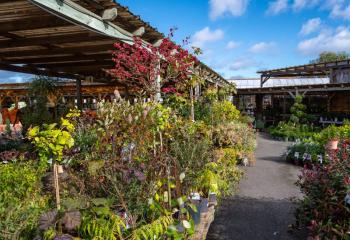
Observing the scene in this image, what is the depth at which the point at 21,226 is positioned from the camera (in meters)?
2.61

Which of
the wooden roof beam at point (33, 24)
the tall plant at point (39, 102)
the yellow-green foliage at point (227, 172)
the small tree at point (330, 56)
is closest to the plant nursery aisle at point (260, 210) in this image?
the yellow-green foliage at point (227, 172)

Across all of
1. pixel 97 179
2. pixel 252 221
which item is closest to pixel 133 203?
pixel 97 179

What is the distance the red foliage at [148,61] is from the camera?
552 centimetres

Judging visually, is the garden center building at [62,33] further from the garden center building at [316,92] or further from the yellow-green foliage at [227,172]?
the garden center building at [316,92]

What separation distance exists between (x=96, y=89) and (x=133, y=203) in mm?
16487

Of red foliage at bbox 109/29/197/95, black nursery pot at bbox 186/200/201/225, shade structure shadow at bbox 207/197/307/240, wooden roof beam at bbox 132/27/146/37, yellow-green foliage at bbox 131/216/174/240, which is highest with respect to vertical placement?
wooden roof beam at bbox 132/27/146/37

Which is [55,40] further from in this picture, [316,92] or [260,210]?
[316,92]

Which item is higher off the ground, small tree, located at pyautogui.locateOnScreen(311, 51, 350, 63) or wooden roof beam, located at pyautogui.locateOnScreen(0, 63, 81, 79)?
small tree, located at pyautogui.locateOnScreen(311, 51, 350, 63)

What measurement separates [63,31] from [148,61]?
149cm

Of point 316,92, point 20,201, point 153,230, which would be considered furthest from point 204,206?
point 316,92

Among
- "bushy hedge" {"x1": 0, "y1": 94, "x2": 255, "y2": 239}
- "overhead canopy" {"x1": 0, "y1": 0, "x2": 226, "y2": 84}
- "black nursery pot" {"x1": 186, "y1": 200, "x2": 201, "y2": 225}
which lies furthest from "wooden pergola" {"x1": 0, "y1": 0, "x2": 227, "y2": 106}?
"black nursery pot" {"x1": 186, "y1": 200, "x2": 201, "y2": 225}

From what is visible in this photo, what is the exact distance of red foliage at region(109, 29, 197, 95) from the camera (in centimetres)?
552

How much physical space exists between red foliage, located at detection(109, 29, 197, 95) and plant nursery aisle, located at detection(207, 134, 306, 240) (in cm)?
240

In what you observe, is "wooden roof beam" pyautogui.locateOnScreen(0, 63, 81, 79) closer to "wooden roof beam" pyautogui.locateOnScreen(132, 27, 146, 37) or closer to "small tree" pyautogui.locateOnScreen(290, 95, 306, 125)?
"wooden roof beam" pyautogui.locateOnScreen(132, 27, 146, 37)
